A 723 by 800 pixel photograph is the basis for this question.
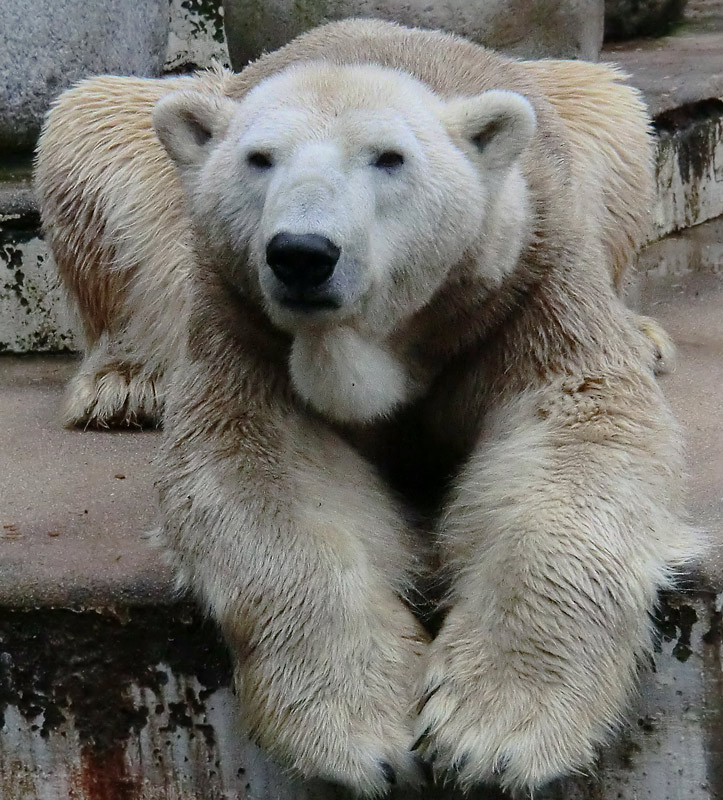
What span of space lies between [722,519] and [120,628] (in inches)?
44.5

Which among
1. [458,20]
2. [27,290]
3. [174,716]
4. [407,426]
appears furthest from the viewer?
[458,20]

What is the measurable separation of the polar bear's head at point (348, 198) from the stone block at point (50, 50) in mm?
1912

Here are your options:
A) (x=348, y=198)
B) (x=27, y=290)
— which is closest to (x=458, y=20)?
(x=27, y=290)

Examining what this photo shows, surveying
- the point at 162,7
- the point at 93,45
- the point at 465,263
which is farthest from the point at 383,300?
the point at 162,7

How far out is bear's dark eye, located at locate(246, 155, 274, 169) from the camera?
2035 millimetres

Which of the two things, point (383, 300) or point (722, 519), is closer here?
point (383, 300)

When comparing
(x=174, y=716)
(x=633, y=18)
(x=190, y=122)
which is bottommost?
(x=633, y=18)

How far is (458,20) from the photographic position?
4055 millimetres

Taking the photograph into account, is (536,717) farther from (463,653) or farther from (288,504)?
(288,504)

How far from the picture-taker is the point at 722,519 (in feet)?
7.91

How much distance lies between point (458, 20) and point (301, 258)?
245 cm

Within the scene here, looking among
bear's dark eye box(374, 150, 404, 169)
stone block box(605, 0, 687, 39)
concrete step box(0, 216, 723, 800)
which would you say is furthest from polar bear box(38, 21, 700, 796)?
stone block box(605, 0, 687, 39)

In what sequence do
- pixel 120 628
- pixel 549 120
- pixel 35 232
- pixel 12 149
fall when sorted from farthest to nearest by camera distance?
1. pixel 12 149
2. pixel 35 232
3. pixel 549 120
4. pixel 120 628

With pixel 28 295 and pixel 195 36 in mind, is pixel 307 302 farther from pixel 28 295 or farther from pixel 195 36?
pixel 195 36
